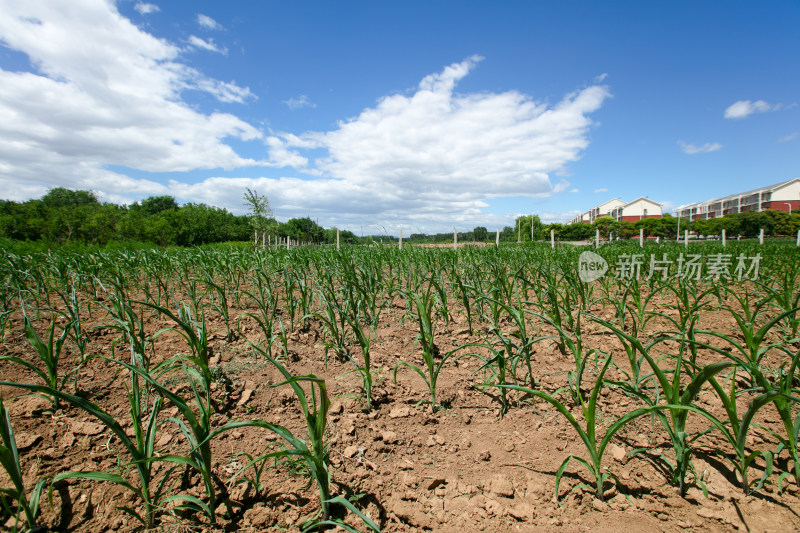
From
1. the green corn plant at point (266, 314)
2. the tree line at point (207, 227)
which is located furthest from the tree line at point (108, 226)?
the green corn plant at point (266, 314)

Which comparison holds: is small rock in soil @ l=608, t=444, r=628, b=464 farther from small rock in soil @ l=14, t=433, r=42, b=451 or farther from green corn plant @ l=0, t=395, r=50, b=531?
small rock in soil @ l=14, t=433, r=42, b=451

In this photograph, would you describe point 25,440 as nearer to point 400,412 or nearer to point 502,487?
point 400,412

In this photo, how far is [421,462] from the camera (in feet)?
5.64

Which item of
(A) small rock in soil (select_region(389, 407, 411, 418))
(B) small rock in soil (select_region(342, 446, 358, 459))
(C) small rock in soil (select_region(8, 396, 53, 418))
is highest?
(C) small rock in soil (select_region(8, 396, 53, 418))

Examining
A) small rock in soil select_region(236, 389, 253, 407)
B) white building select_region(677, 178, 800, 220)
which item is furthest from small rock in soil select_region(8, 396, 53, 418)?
white building select_region(677, 178, 800, 220)

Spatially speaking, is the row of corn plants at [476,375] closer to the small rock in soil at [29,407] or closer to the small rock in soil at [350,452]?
the small rock in soil at [29,407]

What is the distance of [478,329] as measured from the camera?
11.6 feet

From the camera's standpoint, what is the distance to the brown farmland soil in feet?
4.43

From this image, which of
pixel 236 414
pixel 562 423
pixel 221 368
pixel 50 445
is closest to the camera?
pixel 50 445

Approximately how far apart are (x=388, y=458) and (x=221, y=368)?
156 centimetres

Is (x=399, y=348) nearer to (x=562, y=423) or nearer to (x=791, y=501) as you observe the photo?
(x=562, y=423)

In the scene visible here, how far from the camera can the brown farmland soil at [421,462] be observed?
1.35 metres

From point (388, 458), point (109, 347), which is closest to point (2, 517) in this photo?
point (388, 458)

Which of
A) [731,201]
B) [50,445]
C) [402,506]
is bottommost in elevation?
[402,506]
